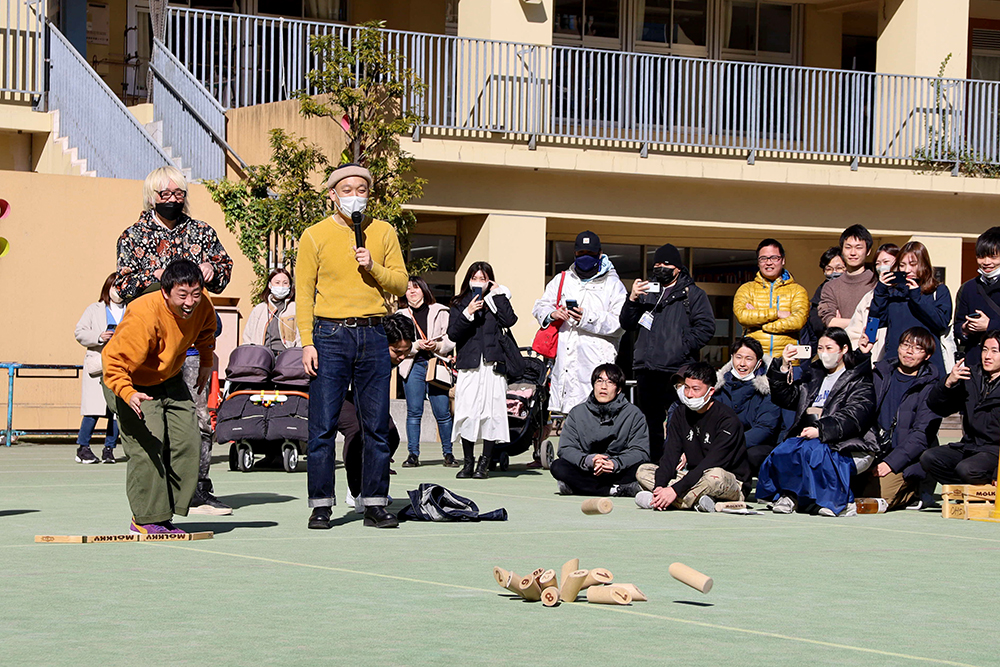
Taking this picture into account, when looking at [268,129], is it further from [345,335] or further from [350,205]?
[345,335]

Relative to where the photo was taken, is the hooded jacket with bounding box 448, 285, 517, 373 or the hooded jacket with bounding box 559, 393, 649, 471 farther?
the hooded jacket with bounding box 448, 285, 517, 373

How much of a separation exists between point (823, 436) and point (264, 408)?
5313mm

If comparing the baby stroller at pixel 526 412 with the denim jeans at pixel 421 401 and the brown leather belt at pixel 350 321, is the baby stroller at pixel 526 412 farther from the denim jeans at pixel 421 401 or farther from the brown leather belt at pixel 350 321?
the brown leather belt at pixel 350 321

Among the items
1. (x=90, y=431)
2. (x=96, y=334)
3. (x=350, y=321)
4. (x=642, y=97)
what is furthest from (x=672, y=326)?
(x=642, y=97)

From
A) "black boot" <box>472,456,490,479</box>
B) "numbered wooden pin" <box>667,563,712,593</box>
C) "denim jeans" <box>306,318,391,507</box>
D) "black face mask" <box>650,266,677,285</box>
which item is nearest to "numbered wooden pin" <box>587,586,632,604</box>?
"numbered wooden pin" <box>667,563,712,593</box>

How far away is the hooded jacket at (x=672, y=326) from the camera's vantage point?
11953 millimetres

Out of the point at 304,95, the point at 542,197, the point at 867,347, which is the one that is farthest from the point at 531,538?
the point at 542,197

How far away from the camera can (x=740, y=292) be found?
42.1 feet

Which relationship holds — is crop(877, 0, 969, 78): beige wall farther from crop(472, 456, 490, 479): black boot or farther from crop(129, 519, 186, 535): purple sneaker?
crop(129, 519, 186, 535): purple sneaker

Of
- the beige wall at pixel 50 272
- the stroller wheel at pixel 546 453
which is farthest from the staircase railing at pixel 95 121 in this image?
the stroller wheel at pixel 546 453

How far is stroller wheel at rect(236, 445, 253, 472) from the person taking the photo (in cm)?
1360

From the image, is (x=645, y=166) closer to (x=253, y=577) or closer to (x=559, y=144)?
(x=559, y=144)

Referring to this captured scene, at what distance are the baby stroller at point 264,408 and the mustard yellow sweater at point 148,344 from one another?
15.8ft

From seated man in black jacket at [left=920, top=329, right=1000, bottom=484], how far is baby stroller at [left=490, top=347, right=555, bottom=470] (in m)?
4.18
